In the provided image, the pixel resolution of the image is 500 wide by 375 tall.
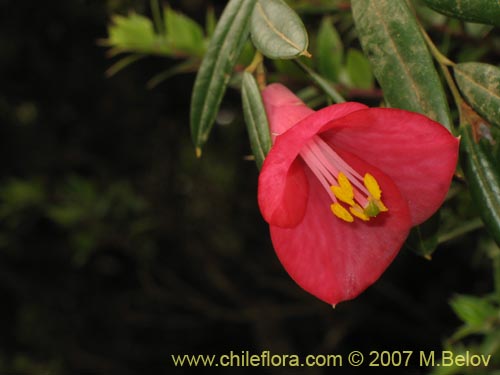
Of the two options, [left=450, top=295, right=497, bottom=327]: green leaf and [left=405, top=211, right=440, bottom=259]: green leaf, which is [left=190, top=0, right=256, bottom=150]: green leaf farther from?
[left=450, top=295, right=497, bottom=327]: green leaf

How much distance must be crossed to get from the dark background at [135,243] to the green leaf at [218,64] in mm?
906

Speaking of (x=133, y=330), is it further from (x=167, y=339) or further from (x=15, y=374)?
(x=15, y=374)

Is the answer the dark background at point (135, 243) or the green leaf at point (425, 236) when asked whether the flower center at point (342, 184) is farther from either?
the dark background at point (135, 243)

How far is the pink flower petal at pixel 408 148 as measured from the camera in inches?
24.8

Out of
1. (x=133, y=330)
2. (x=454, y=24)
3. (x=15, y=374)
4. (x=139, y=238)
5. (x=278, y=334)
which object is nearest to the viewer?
(x=454, y=24)

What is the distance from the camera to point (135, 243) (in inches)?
79.2

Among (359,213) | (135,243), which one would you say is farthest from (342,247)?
(135,243)

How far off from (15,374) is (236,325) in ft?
2.85

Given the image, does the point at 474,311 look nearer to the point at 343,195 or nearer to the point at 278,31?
the point at 343,195

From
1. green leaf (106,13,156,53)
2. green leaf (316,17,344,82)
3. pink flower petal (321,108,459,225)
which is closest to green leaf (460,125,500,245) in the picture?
pink flower petal (321,108,459,225)

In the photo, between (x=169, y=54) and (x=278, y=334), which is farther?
(x=278, y=334)

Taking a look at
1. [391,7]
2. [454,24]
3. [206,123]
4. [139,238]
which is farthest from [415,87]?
[139,238]

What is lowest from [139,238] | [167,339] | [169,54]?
[167,339]

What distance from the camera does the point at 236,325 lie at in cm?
271
